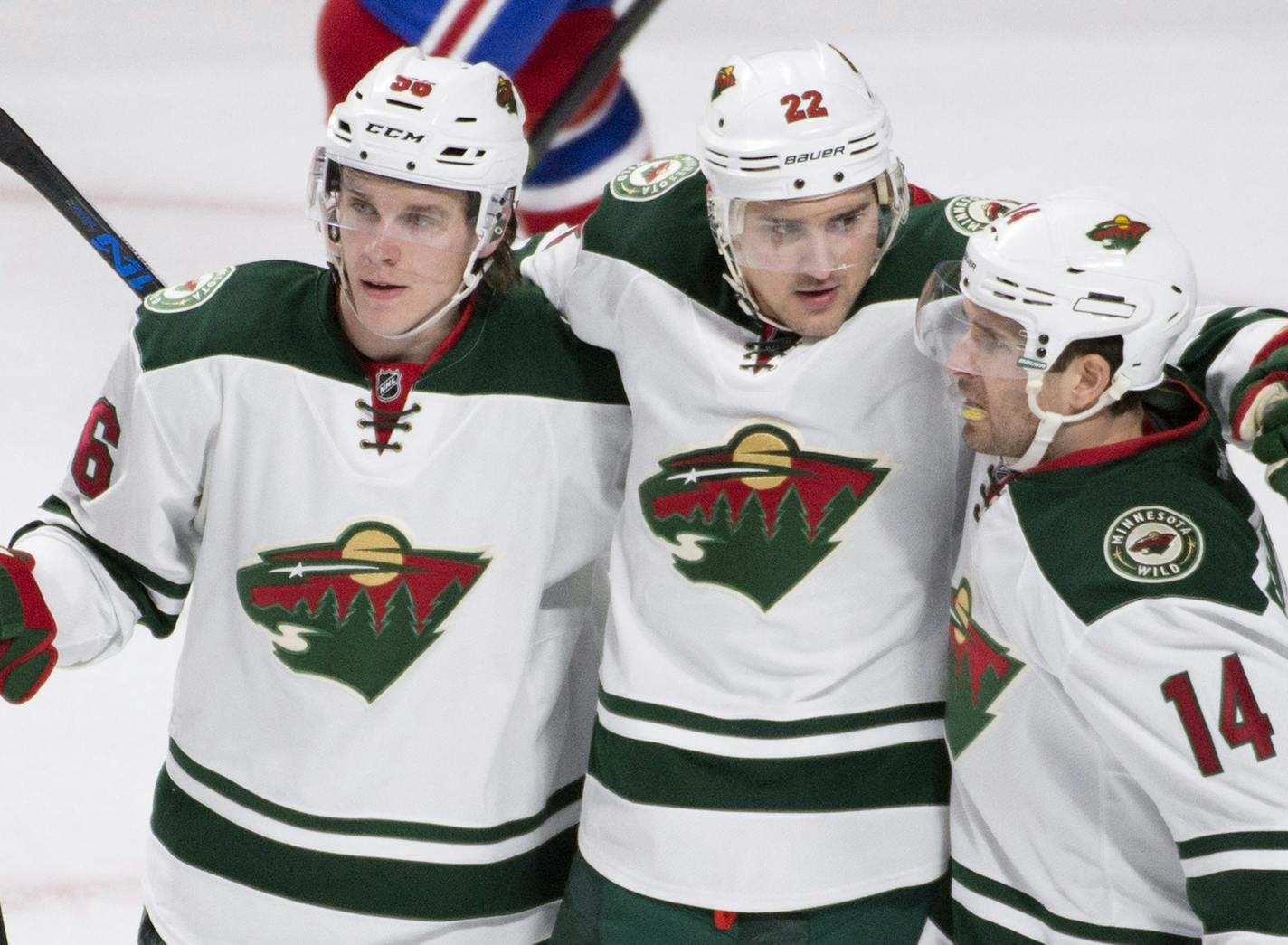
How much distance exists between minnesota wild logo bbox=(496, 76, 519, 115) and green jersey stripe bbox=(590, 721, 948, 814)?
2.33ft

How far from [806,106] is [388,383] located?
538 millimetres

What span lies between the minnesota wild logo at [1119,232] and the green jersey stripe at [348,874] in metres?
0.95

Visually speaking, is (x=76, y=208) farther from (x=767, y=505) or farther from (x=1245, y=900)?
(x=1245, y=900)

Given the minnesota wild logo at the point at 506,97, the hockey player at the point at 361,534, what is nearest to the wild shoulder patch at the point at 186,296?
the hockey player at the point at 361,534

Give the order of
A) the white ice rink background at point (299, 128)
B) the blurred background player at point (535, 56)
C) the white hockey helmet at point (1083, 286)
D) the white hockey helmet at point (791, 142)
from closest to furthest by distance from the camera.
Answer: the white hockey helmet at point (1083, 286)
the white hockey helmet at point (791, 142)
the blurred background player at point (535, 56)
the white ice rink background at point (299, 128)

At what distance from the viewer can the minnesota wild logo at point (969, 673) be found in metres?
1.78

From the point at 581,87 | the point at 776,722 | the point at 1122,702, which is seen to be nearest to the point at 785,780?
the point at 776,722

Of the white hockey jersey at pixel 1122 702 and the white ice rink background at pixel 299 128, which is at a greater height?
the white hockey jersey at pixel 1122 702

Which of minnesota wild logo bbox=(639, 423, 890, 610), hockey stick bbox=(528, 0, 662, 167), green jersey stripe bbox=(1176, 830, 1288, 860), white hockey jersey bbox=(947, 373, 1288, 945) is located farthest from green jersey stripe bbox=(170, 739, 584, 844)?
hockey stick bbox=(528, 0, 662, 167)

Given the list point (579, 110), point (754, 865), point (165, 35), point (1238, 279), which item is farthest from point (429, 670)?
point (165, 35)

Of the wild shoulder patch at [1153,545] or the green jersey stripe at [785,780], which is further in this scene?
the green jersey stripe at [785,780]

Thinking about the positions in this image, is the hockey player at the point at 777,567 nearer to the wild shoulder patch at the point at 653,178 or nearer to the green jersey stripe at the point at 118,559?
the wild shoulder patch at the point at 653,178

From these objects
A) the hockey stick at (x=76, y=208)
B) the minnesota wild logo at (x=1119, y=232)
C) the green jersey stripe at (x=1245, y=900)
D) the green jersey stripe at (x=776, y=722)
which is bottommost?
the green jersey stripe at (x=776, y=722)

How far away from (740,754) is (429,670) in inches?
13.9
